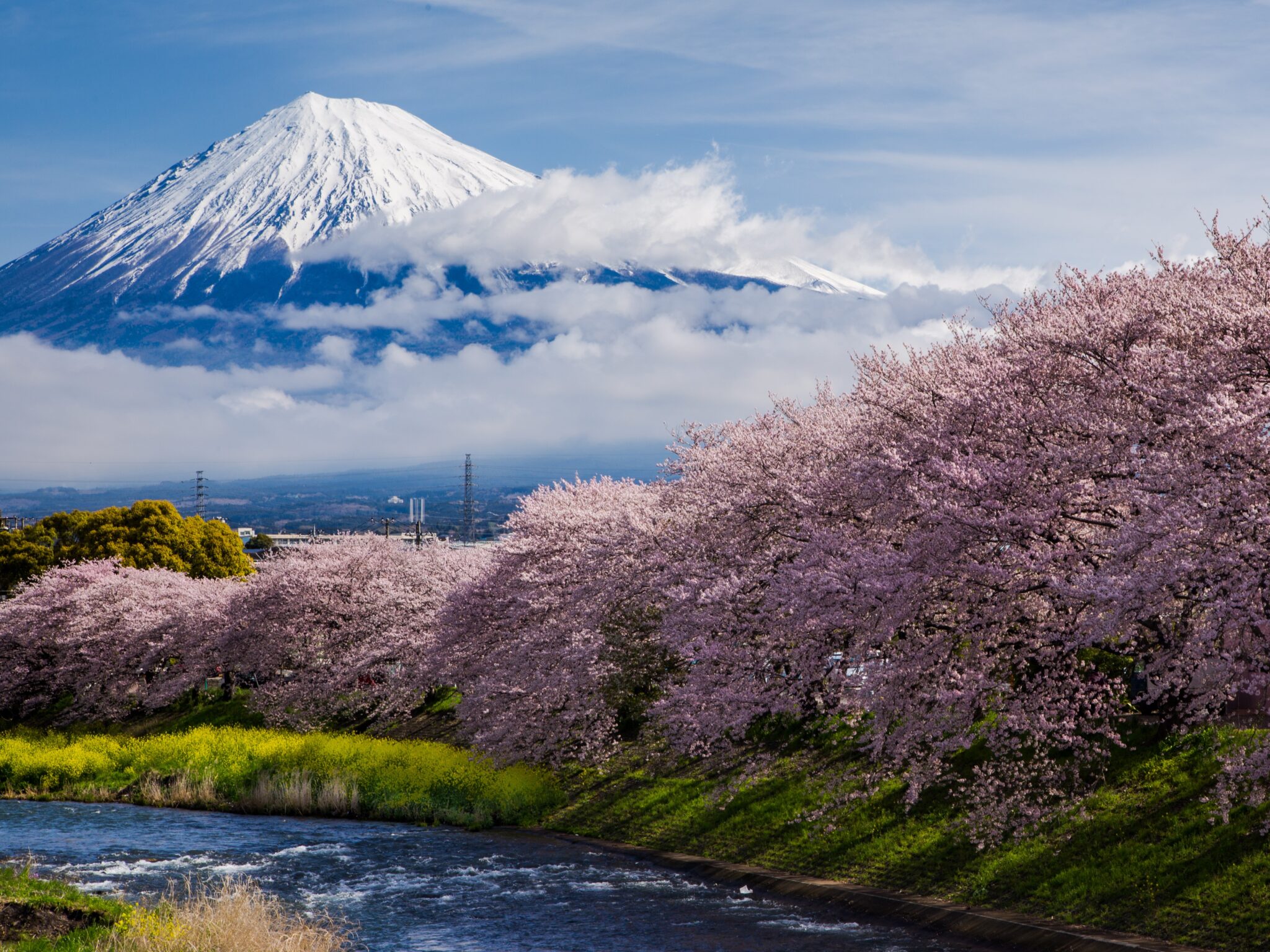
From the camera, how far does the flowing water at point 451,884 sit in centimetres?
2183

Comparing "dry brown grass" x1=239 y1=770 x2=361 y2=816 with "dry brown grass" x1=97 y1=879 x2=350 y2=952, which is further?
"dry brown grass" x1=239 y1=770 x2=361 y2=816

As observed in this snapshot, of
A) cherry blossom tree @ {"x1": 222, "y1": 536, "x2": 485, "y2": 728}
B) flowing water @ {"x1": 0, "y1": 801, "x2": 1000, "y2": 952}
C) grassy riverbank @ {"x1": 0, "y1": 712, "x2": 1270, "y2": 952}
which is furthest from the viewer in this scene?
cherry blossom tree @ {"x1": 222, "y1": 536, "x2": 485, "y2": 728}

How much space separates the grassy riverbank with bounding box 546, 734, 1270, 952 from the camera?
19.1m

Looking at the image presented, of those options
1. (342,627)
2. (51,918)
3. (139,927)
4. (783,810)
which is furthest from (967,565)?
(342,627)

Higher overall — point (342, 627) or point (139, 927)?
point (342, 627)

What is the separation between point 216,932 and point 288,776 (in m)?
21.7

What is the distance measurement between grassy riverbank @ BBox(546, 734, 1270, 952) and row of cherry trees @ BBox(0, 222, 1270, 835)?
2.43 feet

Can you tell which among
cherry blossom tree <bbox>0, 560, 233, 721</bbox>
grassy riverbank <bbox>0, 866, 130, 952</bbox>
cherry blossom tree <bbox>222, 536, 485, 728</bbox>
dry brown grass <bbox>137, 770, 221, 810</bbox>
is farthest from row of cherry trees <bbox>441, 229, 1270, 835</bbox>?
cherry blossom tree <bbox>0, 560, 233, 721</bbox>

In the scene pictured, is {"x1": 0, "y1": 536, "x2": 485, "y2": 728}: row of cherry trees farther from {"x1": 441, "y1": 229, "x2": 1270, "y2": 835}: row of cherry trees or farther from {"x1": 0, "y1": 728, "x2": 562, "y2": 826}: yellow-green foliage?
{"x1": 441, "y1": 229, "x2": 1270, "y2": 835}: row of cherry trees

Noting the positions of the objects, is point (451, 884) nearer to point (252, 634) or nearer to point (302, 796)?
point (302, 796)

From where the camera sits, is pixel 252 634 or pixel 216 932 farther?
pixel 252 634

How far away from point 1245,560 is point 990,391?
6.02 metres

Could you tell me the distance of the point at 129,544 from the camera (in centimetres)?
6925

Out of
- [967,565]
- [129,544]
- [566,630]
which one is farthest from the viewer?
[129,544]
